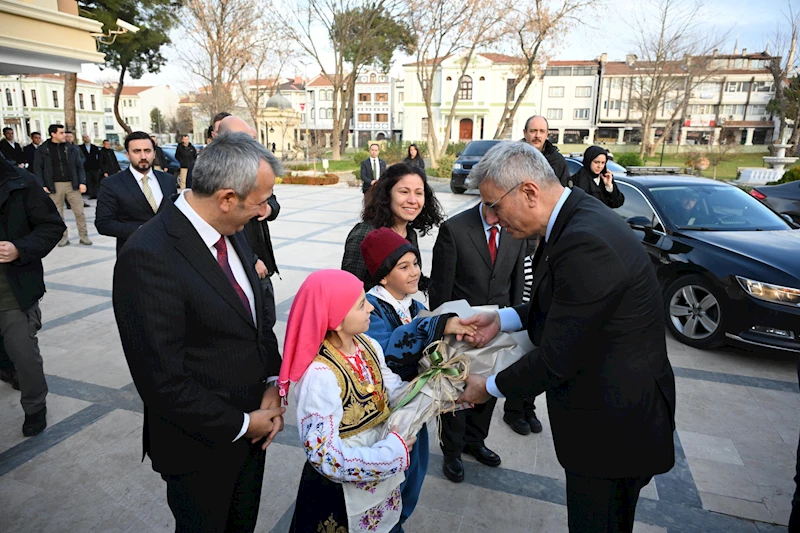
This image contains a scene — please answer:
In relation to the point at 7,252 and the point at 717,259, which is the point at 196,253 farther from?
the point at 717,259

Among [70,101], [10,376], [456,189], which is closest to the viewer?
[10,376]

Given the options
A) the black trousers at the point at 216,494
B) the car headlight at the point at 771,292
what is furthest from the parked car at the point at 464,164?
the black trousers at the point at 216,494

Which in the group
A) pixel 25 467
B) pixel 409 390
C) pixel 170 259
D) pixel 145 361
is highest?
pixel 170 259

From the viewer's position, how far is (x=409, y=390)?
2.03m

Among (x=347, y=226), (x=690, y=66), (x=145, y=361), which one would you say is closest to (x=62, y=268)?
(x=347, y=226)

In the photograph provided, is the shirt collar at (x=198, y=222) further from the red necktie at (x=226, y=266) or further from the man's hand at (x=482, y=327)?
the man's hand at (x=482, y=327)

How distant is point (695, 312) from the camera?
525cm

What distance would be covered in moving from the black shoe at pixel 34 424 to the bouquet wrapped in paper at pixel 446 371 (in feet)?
9.98

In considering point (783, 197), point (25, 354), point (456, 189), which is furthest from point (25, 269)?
point (456, 189)

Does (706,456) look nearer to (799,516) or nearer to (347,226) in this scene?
(799,516)

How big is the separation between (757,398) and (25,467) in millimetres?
5468

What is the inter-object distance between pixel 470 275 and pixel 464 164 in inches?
551

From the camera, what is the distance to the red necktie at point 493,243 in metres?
3.27

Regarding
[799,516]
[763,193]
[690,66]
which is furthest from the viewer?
[690,66]
